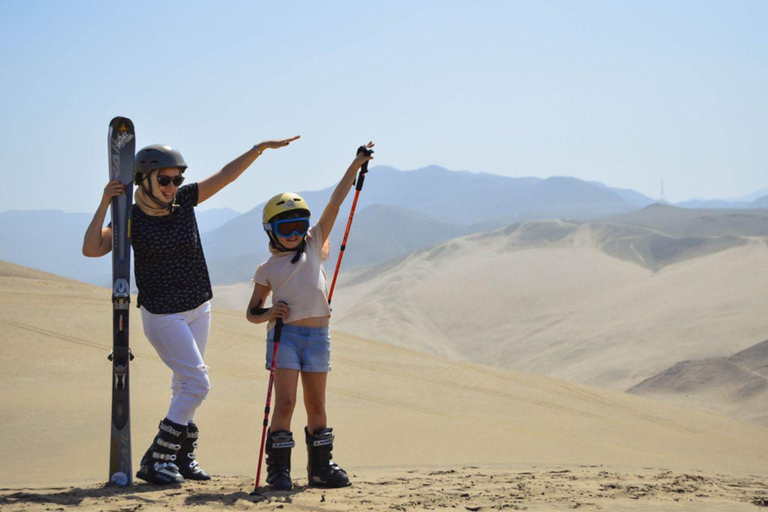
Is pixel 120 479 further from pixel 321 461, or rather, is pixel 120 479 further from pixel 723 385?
pixel 723 385

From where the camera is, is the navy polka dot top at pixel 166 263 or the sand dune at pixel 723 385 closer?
the navy polka dot top at pixel 166 263

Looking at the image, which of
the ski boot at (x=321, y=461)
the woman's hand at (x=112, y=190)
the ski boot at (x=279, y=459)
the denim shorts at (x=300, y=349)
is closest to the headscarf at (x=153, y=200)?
the woman's hand at (x=112, y=190)

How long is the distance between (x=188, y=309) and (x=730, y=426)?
9628 mm

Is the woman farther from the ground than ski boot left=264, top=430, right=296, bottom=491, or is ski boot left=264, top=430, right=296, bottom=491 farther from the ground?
the woman

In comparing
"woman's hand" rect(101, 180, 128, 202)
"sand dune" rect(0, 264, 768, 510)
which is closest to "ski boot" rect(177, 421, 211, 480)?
"sand dune" rect(0, 264, 768, 510)

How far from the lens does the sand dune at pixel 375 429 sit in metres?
5.20

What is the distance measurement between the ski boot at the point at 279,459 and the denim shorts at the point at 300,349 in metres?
0.43

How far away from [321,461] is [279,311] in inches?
40.1

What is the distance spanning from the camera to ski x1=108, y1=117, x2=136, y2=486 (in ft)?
16.1

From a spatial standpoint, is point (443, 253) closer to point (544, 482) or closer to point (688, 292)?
point (688, 292)

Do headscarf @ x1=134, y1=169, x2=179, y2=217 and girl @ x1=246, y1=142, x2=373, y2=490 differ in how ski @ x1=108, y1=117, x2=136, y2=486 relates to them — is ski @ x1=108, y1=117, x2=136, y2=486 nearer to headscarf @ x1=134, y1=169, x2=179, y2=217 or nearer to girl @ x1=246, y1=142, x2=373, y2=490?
headscarf @ x1=134, y1=169, x2=179, y2=217

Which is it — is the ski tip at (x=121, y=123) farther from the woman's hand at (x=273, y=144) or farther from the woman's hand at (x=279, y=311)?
the woman's hand at (x=279, y=311)

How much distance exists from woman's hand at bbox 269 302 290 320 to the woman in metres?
0.44

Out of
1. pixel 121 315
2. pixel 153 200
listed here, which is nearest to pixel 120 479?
pixel 121 315
